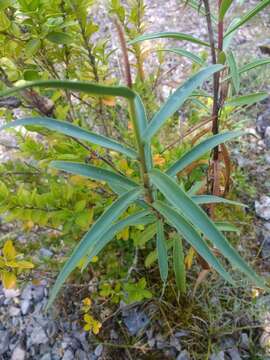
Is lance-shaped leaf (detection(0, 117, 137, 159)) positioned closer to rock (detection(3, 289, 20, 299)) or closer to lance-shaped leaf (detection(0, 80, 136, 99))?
lance-shaped leaf (detection(0, 80, 136, 99))

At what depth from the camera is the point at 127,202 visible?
0.68 m

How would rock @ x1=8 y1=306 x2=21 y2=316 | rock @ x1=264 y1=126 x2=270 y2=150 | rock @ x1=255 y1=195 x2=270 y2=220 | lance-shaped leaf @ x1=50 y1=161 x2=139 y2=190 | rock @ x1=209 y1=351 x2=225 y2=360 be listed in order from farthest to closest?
rock @ x1=264 y1=126 x2=270 y2=150 → rock @ x1=255 y1=195 x2=270 y2=220 → rock @ x1=8 y1=306 x2=21 y2=316 → rock @ x1=209 y1=351 x2=225 y2=360 → lance-shaped leaf @ x1=50 y1=161 x2=139 y2=190

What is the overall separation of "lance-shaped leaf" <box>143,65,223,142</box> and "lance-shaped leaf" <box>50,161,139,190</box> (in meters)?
0.14

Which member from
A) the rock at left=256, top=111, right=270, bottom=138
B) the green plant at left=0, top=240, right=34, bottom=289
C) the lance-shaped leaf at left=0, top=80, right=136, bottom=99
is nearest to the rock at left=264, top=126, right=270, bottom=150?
the rock at left=256, top=111, right=270, bottom=138

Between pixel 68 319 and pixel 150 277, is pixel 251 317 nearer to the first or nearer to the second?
pixel 150 277

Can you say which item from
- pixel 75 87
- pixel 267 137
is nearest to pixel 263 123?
pixel 267 137

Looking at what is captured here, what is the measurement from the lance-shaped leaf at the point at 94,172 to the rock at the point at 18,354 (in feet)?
2.56

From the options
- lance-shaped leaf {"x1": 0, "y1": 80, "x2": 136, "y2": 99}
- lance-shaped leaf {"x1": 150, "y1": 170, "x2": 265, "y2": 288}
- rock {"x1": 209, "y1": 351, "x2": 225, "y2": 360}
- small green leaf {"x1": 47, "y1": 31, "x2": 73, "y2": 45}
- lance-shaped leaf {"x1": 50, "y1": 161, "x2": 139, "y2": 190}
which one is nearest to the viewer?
lance-shaped leaf {"x1": 0, "y1": 80, "x2": 136, "y2": 99}

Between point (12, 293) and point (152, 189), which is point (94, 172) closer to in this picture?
point (152, 189)

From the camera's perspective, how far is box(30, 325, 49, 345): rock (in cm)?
124

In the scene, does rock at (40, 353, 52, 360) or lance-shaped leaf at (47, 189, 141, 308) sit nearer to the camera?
lance-shaped leaf at (47, 189, 141, 308)

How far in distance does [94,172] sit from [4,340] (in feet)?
2.72

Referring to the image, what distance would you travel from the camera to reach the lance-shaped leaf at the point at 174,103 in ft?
2.06

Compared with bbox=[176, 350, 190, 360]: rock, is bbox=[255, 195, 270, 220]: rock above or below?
above
